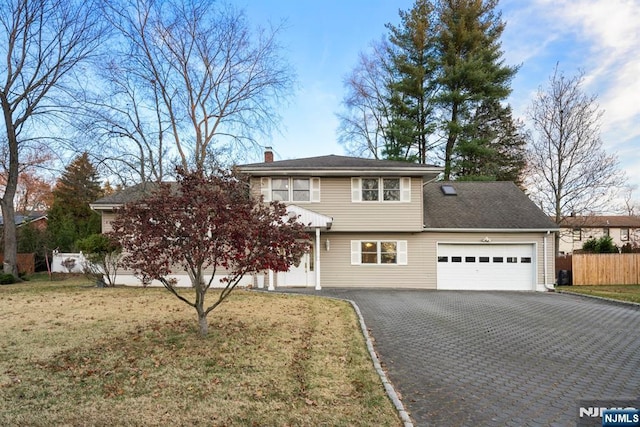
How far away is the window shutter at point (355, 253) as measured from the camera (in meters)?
16.2

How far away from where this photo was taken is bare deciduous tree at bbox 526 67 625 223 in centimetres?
2281

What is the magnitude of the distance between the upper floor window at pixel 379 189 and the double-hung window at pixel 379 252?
1.98 meters

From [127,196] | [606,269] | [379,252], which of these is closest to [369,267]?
[379,252]

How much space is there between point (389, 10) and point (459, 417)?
29.6 meters

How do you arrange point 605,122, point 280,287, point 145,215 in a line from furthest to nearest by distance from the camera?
point 605,122 → point 280,287 → point 145,215

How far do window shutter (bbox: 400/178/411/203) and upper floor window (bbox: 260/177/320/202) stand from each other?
381 cm

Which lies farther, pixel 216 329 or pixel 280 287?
pixel 280 287

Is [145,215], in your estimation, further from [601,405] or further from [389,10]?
[389,10]

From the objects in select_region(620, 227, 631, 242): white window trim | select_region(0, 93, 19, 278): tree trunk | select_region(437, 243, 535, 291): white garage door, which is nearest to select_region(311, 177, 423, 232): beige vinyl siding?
select_region(437, 243, 535, 291): white garage door

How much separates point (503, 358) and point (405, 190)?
10547 millimetres

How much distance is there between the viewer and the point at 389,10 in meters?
27.3

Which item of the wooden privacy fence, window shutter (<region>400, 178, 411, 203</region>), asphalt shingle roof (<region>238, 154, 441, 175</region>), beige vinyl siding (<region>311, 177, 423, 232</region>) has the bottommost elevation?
the wooden privacy fence

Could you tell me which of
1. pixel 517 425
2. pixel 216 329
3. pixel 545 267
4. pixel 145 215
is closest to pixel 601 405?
pixel 517 425

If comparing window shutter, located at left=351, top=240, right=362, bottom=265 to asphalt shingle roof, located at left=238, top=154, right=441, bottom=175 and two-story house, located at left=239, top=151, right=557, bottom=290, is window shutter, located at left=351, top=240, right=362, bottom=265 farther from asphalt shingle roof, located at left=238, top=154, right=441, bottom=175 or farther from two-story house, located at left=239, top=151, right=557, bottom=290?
asphalt shingle roof, located at left=238, top=154, right=441, bottom=175
